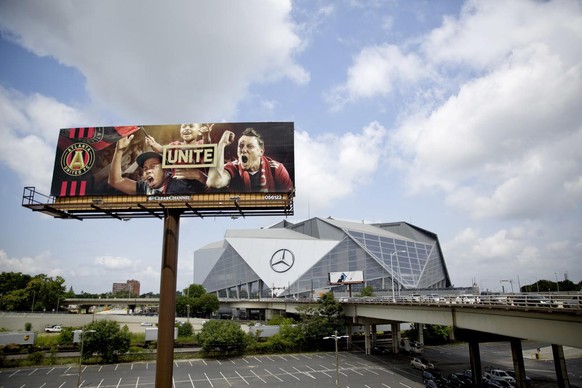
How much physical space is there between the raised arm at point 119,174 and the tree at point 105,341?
3790 cm

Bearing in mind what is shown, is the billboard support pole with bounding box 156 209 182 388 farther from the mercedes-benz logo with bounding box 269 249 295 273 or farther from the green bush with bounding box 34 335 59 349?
the mercedes-benz logo with bounding box 269 249 295 273

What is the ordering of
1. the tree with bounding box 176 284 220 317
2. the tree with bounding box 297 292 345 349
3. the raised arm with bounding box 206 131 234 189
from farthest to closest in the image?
the tree with bounding box 176 284 220 317 → the tree with bounding box 297 292 345 349 → the raised arm with bounding box 206 131 234 189

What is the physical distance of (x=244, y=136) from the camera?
89.9ft

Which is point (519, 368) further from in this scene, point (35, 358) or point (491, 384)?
point (35, 358)

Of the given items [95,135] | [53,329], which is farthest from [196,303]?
[95,135]

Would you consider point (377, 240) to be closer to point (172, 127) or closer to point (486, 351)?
point (486, 351)

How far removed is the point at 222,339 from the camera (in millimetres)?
60688

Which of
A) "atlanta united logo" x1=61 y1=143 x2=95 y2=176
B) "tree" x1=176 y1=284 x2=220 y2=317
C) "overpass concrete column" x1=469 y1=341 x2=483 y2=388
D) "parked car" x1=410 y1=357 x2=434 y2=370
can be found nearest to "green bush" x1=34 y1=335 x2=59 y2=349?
"atlanta united logo" x1=61 y1=143 x2=95 y2=176

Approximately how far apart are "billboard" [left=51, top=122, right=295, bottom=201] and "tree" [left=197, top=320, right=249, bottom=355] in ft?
134

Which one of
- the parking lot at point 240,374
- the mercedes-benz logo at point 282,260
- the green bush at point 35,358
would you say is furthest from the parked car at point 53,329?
the mercedes-benz logo at point 282,260

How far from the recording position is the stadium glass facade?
12569 centimetres

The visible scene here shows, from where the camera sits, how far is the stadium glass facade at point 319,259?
125688 millimetres

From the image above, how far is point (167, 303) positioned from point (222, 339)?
39.0m

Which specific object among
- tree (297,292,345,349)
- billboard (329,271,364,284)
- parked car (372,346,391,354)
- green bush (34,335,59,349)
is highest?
billboard (329,271,364,284)
